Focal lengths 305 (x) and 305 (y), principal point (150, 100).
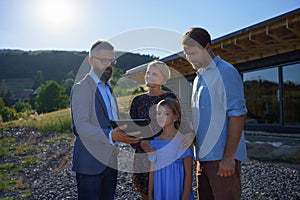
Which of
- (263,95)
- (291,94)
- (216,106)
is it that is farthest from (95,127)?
(263,95)

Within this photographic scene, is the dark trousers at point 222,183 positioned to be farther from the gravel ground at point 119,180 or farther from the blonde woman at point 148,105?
the gravel ground at point 119,180

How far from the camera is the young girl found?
2.07 meters

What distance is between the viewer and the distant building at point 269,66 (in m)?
5.13

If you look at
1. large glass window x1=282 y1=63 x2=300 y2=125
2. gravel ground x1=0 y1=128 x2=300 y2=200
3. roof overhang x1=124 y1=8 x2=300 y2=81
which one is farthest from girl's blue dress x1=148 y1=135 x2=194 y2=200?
large glass window x1=282 y1=63 x2=300 y2=125

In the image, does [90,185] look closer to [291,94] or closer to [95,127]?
[95,127]

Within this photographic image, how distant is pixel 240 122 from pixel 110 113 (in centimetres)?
81

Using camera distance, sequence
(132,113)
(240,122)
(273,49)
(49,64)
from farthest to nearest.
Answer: (49,64) < (273,49) < (132,113) < (240,122)

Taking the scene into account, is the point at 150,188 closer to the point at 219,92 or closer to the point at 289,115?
the point at 219,92

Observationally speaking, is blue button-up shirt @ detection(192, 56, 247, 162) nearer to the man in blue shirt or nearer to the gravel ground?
the man in blue shirt

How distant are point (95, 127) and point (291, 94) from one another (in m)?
5.86

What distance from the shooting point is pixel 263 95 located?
7.48m

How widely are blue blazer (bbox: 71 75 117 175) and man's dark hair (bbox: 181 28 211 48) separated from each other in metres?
0.65

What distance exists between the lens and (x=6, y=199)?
3.81 m

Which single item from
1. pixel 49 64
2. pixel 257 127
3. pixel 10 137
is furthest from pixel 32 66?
pixel 257 127
